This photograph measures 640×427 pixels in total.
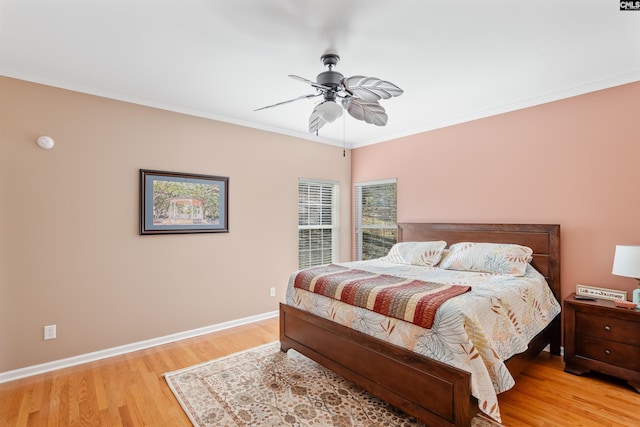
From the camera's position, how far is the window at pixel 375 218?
4.77m

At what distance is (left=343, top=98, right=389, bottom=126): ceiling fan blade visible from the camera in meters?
2.41

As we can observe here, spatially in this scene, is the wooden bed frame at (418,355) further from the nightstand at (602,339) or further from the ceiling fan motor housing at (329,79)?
the ceiling fan motor housing at (329,79)

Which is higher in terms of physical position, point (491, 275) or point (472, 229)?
point (472, 229)

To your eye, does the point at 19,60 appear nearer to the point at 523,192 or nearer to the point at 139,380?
the point at 139,380

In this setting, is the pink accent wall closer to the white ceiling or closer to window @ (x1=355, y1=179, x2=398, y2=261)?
the white ceiling

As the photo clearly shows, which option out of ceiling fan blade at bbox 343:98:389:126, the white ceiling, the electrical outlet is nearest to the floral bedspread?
ceiling fan blade at bbox 343:98:389:126

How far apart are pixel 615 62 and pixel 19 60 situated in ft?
15.4

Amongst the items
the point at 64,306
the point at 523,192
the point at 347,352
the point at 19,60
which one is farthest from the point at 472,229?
the point at 19,60

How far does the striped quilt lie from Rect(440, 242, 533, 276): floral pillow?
3.13 feet

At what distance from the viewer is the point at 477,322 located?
1931 millimetres

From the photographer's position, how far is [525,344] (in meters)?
2.39

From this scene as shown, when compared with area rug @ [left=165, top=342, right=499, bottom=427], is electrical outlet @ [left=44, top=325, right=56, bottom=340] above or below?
above

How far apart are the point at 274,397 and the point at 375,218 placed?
318 centimetres

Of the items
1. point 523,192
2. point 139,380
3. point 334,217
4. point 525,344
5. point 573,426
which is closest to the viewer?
point 573,426
